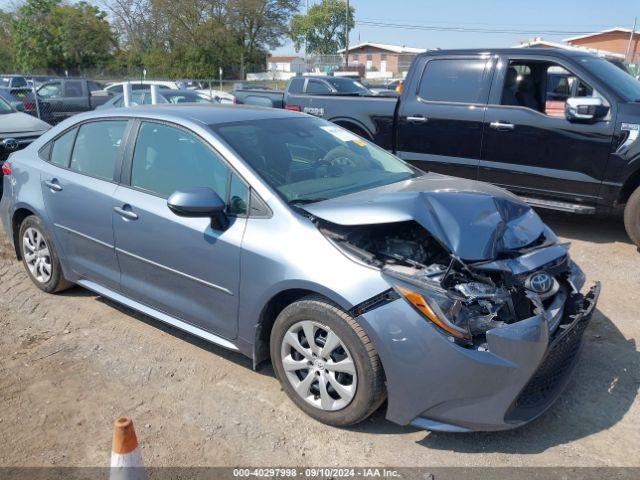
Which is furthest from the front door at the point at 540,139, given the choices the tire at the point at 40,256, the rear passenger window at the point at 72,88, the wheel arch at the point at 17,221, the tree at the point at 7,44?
the tree at the point at 7,44

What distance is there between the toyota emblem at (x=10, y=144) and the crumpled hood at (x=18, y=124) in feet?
0.96

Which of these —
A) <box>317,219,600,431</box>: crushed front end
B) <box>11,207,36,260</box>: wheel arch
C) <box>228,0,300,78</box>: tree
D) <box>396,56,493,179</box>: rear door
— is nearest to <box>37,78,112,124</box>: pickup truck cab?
<box>11,207,36,260</box>: wheel arch

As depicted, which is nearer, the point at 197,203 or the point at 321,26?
the point at 197,203

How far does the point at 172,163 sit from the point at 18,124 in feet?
21.8

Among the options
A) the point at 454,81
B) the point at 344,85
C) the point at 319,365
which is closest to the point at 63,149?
the point at 319,365

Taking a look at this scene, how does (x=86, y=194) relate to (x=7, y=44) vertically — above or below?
below

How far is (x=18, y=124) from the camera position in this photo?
9.00m

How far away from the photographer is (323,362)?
9.78ft

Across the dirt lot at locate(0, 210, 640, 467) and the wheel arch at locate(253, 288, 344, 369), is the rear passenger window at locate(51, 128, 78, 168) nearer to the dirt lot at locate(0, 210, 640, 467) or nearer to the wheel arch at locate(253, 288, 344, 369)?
the dirt lot at locate(0, 210, 640, 467)

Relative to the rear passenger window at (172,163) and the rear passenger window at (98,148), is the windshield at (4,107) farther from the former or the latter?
the rear passenger window at (172,163)

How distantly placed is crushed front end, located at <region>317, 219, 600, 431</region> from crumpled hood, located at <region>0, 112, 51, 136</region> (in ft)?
25.1

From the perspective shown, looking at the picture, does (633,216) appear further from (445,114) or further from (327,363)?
(327,363)

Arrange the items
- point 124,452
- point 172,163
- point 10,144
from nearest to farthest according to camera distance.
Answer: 1. point 124,452
2. point 172,163
3. point 10,144

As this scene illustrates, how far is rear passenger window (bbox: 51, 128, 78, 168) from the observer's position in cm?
451
